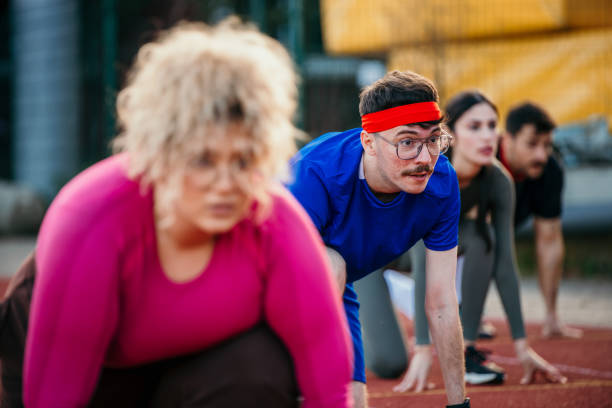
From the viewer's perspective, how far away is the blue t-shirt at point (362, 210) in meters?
3.05

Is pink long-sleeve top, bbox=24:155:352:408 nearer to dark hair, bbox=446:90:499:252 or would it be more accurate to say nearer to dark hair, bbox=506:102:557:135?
dark hair, bbox=446:90:499:252

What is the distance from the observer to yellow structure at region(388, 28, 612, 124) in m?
8.59

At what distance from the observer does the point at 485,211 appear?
178 inches

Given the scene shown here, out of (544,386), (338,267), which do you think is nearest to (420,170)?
(338,267)

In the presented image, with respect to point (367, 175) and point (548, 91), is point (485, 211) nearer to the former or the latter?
point (367, 175)

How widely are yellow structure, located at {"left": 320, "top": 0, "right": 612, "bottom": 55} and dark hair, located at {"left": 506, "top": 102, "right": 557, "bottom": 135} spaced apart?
410 cm

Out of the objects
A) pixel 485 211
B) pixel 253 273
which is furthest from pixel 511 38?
pixel 253 273

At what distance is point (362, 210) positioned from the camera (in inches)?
122

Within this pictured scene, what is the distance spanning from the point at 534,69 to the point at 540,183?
383 centimetres

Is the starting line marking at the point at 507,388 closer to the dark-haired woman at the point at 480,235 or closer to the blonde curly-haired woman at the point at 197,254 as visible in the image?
the dark-haired woman at the point at 480,235

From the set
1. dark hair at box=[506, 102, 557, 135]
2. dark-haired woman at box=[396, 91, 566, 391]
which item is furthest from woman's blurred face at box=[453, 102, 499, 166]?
dark hair at box=[506, 102, 557, 135]

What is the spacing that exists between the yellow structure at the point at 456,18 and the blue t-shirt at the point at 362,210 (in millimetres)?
6338

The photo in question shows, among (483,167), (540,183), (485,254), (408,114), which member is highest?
(408,114)

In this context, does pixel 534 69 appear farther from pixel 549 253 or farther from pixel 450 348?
pixel 450 348
